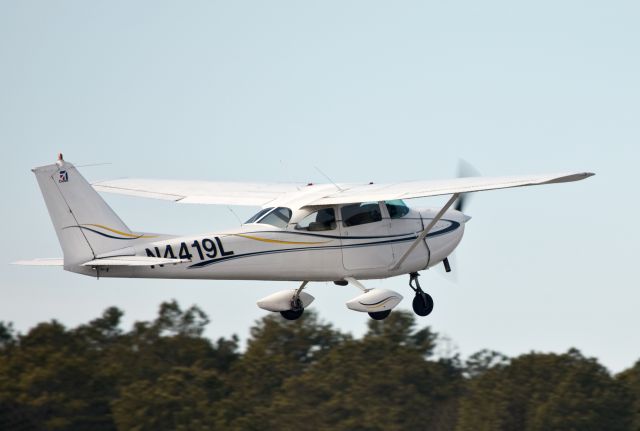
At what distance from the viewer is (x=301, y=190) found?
19281 mm

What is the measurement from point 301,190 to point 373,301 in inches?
86.2

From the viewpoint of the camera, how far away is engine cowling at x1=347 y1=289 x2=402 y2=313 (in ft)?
59.6

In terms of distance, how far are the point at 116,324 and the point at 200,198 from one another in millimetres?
38165

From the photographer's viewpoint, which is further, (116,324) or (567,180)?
(116,324)

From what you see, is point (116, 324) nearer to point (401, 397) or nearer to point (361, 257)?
point (401, 397)

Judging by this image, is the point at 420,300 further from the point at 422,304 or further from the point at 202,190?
the point at 202,190

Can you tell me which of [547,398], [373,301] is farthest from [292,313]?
[547,398]

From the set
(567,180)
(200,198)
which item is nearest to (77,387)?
(200,198)

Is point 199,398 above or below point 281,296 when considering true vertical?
below

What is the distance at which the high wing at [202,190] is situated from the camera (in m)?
20.1

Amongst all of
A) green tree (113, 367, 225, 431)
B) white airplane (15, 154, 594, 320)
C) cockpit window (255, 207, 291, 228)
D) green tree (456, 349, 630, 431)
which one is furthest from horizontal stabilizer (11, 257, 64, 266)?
green tree (456, 349, 630, 431)

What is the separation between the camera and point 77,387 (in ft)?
162

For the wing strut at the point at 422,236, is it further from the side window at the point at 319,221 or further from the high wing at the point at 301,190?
the side window at the point at 319,221

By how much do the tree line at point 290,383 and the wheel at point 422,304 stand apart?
2634 centimetres
